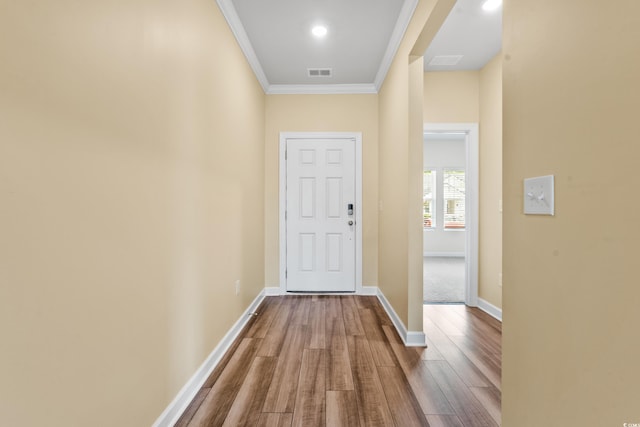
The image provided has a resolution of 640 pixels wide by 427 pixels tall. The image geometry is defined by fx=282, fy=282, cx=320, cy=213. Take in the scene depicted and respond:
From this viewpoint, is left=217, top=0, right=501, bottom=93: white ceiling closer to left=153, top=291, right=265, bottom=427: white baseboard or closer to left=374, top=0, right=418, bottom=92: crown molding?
left=374, top=0, right=418, bottom=92: crown molding

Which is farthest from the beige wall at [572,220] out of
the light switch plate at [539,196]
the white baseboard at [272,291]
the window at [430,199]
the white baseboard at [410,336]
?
the window at [430,199]

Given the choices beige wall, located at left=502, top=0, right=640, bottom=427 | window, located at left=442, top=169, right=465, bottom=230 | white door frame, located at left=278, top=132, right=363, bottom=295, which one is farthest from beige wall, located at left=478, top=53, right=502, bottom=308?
window, located at left=442, top=169, right=465, bottom=230

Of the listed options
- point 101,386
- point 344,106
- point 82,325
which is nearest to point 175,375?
point 101,386

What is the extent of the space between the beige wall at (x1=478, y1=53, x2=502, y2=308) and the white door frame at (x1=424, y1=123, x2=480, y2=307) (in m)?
0.04

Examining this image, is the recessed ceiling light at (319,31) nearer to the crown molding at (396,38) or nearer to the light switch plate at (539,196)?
the crown molding at (396,38)

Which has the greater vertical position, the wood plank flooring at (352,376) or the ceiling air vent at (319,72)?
the ceiling air vent at (319,72)

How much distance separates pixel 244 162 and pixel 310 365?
187 centimetres

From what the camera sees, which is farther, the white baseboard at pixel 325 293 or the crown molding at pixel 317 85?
the white baseboard at pixel 325 293

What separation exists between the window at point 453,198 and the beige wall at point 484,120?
3.91m

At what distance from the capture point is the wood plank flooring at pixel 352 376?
1.47m

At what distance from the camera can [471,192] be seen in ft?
10.4

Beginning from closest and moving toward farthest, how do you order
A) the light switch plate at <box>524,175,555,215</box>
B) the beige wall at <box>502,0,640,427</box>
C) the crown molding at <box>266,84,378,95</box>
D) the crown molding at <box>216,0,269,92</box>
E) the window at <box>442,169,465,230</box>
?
the beige wall at <box>502,0,640,427</box> < the light switch plate at <box>524,175,555,215</box> < the crown molding at <box>216,0,269,92</box> < the crown molding at <box>266,84,378,95</box> < the window at <box>442,169,465,230</box>

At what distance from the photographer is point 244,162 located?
276 cm

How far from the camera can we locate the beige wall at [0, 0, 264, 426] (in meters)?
0.73
